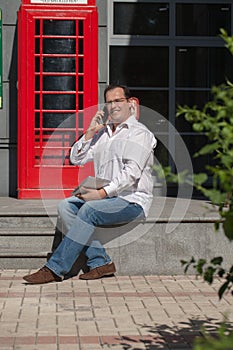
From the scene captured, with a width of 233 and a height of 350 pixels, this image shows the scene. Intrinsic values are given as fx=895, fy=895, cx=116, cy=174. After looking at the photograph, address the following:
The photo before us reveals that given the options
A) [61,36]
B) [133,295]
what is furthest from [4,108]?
[133,295]

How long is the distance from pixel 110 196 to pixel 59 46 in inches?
125

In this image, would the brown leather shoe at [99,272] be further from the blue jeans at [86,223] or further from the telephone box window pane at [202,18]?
the telephone box window pane at [202,18]

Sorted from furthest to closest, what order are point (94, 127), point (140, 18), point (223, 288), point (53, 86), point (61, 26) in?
point (140, 18)
point (53, 86)
point (61, 26)
point (94, 127)
point (223, 288)

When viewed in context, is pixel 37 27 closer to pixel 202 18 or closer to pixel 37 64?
pixel 37 64

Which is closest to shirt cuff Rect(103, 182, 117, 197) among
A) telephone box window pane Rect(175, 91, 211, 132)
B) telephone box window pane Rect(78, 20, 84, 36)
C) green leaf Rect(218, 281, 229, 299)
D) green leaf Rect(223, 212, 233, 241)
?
telephone box window pane Rect(78, 20, 84, 36)

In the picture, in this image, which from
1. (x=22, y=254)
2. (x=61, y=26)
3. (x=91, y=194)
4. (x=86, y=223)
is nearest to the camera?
(x=86, y=223)

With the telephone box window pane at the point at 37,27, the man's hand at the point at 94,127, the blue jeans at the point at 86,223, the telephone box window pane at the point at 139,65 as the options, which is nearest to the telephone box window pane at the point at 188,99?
the telephone box window pane at the point at 139,65

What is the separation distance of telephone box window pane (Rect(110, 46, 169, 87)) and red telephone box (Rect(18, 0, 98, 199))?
4.13ft

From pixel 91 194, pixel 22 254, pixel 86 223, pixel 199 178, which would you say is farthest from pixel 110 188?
pixel 199 178

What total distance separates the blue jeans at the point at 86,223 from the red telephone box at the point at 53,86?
2509mm

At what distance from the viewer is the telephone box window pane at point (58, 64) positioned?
10703mm

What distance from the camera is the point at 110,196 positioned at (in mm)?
8078

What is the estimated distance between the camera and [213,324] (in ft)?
20.5

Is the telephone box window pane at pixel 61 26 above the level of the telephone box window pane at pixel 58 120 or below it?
above
